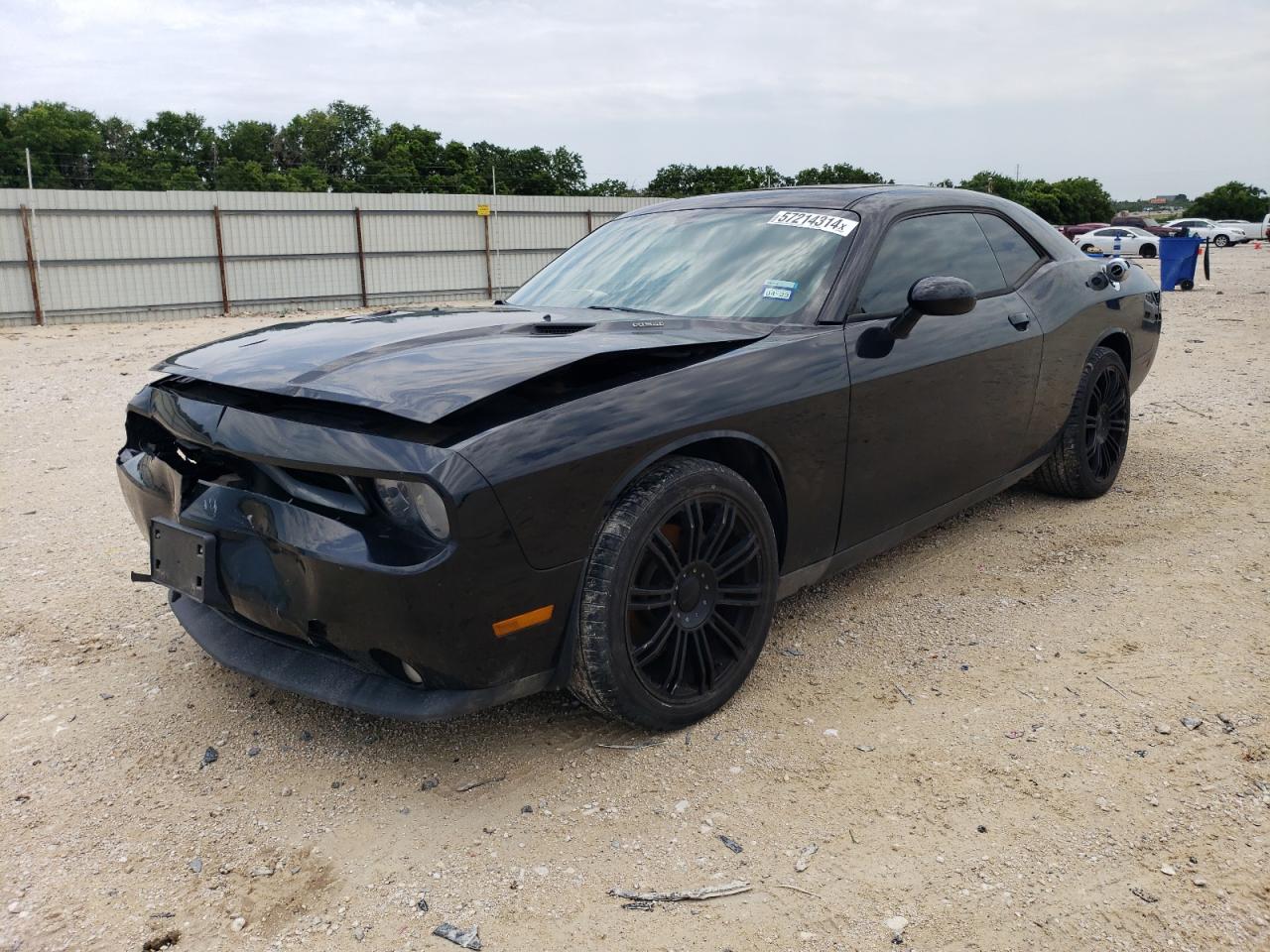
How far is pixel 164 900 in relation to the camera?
2203mm

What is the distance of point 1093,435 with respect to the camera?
16.0 feet

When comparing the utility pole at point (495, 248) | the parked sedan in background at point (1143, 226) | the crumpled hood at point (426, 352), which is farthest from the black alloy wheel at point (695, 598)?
the parked sedan in background at point (1143, 226)

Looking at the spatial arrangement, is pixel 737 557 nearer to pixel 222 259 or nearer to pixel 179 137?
pixel 222 259

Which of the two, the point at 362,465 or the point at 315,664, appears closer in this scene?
the point at 362,465

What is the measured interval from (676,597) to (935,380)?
141 centimetres

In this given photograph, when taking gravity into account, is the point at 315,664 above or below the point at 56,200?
below

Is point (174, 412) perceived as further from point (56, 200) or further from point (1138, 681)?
point (56, 200)

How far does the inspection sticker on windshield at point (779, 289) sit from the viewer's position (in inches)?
131

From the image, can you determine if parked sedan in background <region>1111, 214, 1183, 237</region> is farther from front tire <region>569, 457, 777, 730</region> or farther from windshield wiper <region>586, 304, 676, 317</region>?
front tire <region>569, 457, 777, 730</region>

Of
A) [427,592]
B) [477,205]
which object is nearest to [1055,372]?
[427,592]

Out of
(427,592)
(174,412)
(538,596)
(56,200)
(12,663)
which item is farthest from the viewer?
(56,200)

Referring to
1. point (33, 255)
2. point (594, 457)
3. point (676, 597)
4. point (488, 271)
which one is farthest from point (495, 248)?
point (594, 457)

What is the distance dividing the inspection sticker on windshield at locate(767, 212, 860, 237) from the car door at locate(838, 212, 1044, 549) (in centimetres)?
15

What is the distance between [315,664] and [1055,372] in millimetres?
3338
